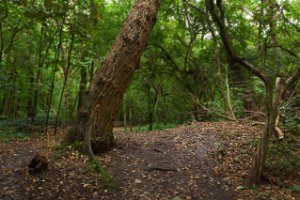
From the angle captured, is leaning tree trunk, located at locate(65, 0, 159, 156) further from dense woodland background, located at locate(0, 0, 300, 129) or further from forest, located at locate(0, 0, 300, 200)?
dense woodland background, located at locate(0, 0, 300, 129)

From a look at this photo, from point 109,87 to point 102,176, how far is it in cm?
194

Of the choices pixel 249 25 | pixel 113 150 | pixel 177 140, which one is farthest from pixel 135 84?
pixel 113 150

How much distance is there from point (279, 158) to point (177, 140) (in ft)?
8.88

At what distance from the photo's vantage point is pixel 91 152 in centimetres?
587

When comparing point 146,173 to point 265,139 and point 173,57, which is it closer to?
point 265,139

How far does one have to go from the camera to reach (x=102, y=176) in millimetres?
5410

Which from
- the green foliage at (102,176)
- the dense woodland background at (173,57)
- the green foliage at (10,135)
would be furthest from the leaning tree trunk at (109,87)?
the dense woodland background at (173,57)

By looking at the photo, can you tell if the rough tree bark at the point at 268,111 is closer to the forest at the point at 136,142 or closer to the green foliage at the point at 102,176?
the forest at the point at 136,142

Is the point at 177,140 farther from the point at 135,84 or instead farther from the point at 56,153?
the point at 135,84

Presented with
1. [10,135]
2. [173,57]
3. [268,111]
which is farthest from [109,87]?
[173,57]

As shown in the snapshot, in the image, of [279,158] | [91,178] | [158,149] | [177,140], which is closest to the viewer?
[91,178]

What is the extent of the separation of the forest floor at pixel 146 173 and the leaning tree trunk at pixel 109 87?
0.41 meters

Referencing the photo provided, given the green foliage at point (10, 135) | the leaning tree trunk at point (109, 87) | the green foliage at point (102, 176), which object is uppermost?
the leaning tree trunk at point (109, 87)

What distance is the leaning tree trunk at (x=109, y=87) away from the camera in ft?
20.3
